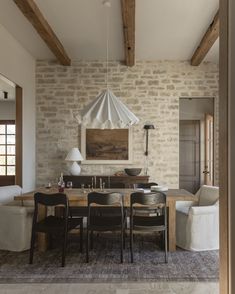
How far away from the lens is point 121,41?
18.6 feet

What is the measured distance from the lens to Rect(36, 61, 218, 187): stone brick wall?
6688 mm

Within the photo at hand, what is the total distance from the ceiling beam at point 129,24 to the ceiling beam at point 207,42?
1.25 metres

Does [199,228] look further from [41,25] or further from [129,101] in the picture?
[41,25]

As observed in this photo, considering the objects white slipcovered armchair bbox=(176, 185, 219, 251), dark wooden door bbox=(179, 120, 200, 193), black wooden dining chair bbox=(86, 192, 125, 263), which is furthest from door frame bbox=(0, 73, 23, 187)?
dark wooden door bbox=(179, 120, 200, 193)

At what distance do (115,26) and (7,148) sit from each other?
5657 millimetres

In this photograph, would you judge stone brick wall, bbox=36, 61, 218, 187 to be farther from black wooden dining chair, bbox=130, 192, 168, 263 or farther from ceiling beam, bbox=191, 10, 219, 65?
black wooden dining chair, bbox=130, 192, 168, 263

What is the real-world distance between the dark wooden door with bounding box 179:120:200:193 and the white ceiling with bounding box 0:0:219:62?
179cm

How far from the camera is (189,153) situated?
7.69 meters

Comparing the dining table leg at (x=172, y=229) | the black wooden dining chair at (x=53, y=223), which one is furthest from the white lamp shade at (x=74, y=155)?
the dining table leg at (x=172, y=229)

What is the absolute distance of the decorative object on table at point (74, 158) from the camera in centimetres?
611

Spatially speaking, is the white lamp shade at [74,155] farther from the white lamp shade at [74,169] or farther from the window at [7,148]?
the window at [7,148]

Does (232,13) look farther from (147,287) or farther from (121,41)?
(121,41)

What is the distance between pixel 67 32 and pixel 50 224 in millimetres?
3286

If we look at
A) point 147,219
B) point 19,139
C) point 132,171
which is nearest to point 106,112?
point 147,219
